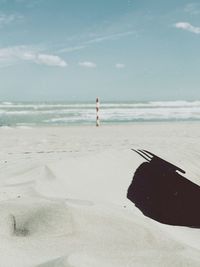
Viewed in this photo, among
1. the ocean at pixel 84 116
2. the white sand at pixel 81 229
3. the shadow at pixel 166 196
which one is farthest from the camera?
the ocean at pixel 84 116

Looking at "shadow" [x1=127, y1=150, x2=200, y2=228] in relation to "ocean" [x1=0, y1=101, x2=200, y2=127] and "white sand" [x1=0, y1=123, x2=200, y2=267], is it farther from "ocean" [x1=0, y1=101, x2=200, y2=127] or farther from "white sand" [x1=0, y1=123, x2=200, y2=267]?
"ocean" [x1=0, y1=101, x2=200, y2=127]

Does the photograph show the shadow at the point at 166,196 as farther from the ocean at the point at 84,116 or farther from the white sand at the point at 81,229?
the ocean at the point at 84,116

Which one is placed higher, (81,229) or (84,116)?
(81,229)

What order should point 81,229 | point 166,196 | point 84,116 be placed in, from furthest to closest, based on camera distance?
point 84,116 < point 166,196 < point 81,229

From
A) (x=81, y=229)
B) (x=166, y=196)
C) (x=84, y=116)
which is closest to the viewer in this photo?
(x=81, y=229)

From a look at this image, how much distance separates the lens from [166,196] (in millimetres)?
3020

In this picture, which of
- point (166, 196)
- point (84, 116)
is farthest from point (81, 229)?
point (84, 116)

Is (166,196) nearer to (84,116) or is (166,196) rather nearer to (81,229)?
(81,229)

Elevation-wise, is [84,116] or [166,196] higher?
[166,196]

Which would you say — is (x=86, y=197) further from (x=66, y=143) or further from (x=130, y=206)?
(x=66, y=143)

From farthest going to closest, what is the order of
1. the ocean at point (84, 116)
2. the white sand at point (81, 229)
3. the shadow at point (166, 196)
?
1. the ocean at point (84, 116)
2. the shadow at point (166, 196)
3. the white sand at point (81, 229)

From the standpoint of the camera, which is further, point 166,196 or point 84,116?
point 84,116

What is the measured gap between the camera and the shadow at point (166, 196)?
9.08 ft

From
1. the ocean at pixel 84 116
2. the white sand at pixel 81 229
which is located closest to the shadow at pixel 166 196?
the white sand at pixel 81 229
